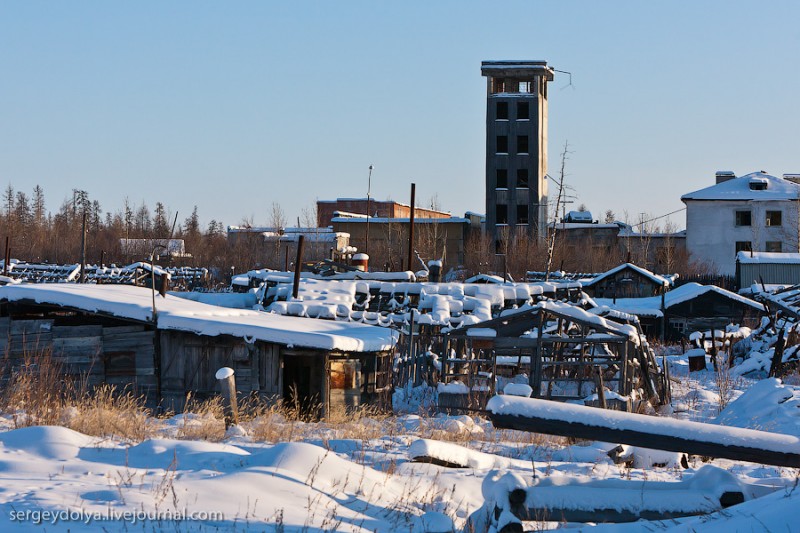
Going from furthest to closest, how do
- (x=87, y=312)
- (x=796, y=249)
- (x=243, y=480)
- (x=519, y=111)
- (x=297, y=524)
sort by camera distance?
(x=519, y=111)
(x=796, y=249)
(x=87, y=312)
(x=243, y=480)
(x=297, y=524)

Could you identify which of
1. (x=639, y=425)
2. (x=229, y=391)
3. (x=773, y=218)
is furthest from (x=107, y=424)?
(x=773, y=218)

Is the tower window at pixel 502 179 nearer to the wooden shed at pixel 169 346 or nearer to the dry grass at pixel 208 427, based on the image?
the wooden shed at pixel 169 346

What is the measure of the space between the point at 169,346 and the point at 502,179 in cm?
5478

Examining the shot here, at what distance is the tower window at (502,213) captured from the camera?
7206 cm

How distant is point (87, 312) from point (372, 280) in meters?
12.0

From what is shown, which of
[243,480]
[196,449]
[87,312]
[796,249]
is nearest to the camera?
[243,480]

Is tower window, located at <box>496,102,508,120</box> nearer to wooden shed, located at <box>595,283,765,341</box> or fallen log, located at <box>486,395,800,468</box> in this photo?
wooden shed, located at <box>595,283,765,341</box>

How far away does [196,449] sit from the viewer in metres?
8.53

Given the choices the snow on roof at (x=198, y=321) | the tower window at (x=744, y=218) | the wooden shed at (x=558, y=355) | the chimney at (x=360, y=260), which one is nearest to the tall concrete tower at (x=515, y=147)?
the tower window at (x=744, y=218)

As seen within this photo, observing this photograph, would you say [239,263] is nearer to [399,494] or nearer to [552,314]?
[552,314]

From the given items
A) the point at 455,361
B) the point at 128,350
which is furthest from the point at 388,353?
the point at 128,350

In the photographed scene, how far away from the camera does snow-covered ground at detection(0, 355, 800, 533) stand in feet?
19.3

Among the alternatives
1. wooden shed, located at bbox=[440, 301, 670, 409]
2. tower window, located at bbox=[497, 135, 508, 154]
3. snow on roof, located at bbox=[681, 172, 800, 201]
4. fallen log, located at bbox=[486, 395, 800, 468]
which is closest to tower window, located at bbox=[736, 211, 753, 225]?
snow on roof, located at bbox=[681, 172, 800, 201]

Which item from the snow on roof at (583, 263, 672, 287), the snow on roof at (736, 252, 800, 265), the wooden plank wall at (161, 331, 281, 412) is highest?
Result: the snow on roof at (736, 252, 800, 265)
